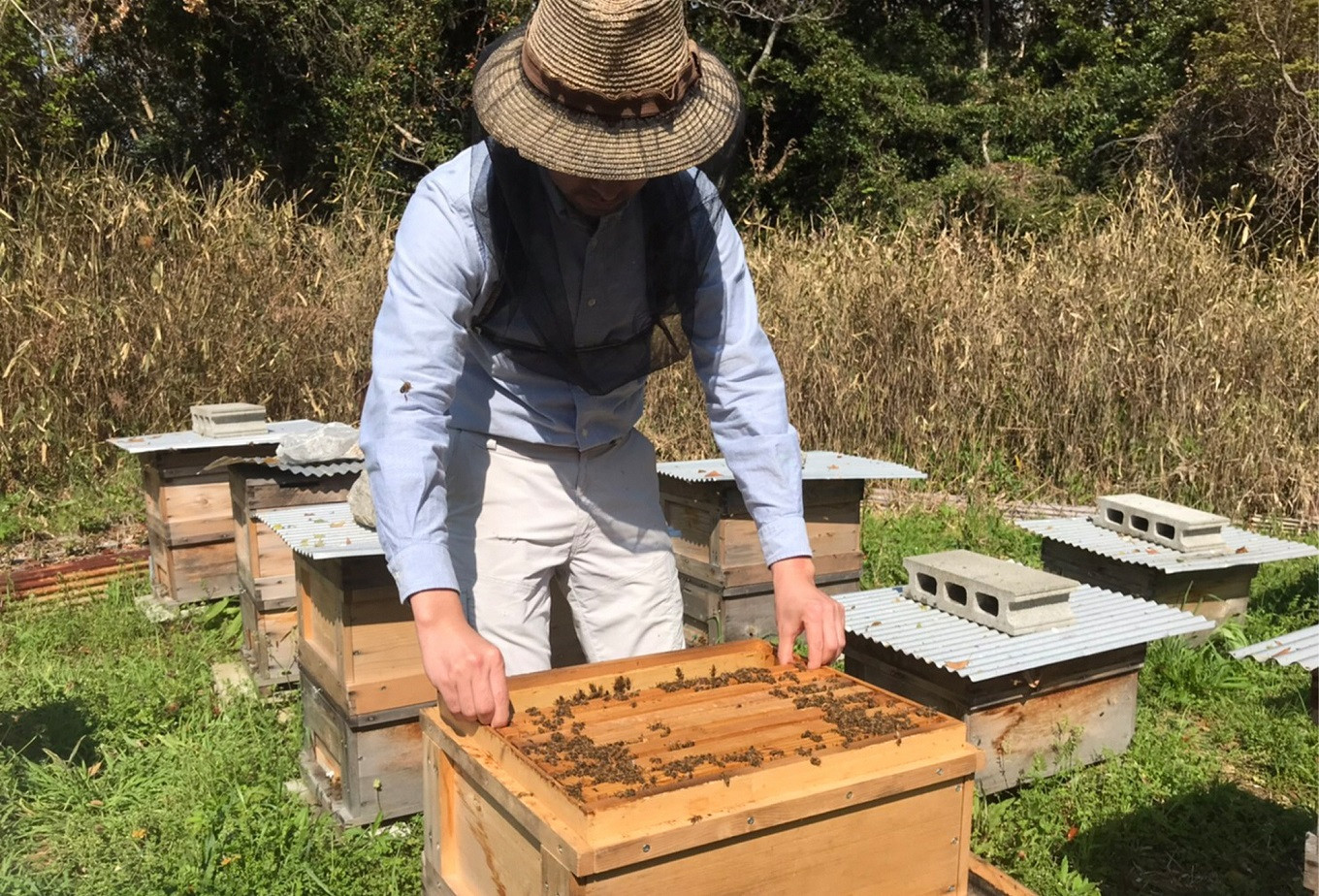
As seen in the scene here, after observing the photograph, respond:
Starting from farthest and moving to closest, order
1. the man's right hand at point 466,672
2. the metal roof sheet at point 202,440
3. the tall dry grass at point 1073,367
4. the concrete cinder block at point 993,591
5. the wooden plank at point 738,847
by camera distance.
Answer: the tall dry grass at point 1073,367 → the metal roof sheet at point 202,440 → the concrete cinder block at point 993,591 → the man's right hand at point 466,672 → the wooden plank at point 738,847

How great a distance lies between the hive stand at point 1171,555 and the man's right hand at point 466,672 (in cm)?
302

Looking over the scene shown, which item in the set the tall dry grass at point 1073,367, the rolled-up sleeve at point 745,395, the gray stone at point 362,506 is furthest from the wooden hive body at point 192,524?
the rolled-up sleeve at point 745,395

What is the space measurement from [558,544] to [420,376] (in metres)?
0.48

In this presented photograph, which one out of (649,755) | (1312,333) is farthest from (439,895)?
(1312,333)

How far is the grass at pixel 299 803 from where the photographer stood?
8.58 feet

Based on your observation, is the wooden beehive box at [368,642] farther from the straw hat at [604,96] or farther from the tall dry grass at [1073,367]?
the tall dry grass at [1073,367]

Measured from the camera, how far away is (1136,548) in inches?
156

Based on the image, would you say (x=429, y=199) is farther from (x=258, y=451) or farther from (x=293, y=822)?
(x=258, y=451)

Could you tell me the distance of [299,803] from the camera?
2.97 meters

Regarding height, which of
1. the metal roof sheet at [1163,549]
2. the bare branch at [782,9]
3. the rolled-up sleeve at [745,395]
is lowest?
the metal roof sheet at [1163,549]

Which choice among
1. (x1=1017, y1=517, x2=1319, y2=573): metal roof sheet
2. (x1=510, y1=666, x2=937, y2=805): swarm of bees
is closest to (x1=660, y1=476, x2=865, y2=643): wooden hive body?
(x1=1017, y1=517, x2=1319, y2=573): metal roof sheet

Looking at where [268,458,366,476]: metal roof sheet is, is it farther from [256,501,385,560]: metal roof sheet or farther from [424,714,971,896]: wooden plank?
[424,714,971,896]: wooden plank

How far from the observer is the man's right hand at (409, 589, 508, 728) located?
1.42 m

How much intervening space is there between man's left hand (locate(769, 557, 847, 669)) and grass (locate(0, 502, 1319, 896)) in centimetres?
127
